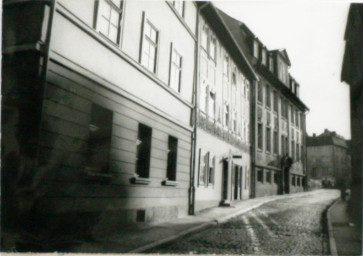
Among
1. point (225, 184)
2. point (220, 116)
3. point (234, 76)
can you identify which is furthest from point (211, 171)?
point (234, 76)

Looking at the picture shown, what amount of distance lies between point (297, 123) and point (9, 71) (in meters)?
11.8

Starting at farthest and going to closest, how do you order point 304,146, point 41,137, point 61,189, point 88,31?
point 304,146 → point 88,31 → point 61,189 → point 41,137

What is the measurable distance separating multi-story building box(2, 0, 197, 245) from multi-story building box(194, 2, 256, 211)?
98.4 inches

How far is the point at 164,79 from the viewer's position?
27.9ft

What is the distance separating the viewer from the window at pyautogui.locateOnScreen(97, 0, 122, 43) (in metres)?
5.91

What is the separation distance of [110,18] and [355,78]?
550 cm

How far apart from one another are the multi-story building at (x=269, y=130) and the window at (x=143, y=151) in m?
8.60

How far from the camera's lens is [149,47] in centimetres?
779

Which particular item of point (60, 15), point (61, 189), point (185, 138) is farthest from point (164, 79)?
point (61, 189)

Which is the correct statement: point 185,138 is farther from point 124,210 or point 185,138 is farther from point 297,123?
point 297,123

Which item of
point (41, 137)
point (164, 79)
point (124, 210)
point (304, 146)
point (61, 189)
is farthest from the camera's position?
point (304, 146)

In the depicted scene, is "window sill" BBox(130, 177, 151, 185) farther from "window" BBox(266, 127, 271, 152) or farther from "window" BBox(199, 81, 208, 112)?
"window" BBox(266, 127, 271, 152)

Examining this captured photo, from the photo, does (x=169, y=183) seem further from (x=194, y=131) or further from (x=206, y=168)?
(x=206, y=168)

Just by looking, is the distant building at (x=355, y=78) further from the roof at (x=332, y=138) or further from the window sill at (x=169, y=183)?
the window sill at (x=169, y=183)
